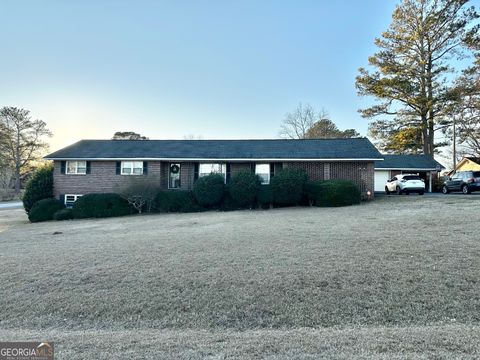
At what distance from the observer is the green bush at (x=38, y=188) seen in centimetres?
1950

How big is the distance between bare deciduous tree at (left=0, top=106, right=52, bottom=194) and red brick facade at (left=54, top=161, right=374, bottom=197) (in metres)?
28.7

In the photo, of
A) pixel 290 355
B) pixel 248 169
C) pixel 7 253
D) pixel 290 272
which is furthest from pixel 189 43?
pixel 290 355

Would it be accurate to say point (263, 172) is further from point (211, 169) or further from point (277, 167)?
point (211, 169)

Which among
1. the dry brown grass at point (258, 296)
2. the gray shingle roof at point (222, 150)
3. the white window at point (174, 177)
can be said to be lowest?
the dry brown grass at point (258, 296)

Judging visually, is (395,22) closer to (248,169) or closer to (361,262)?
(248,169)

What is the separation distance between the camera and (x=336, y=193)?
16.9m

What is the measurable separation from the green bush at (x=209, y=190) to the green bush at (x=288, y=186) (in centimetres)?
314

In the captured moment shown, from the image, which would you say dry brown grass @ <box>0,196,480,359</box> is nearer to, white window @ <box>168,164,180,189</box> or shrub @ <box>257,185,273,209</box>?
shrub @ <box>257,185,273,209</box>

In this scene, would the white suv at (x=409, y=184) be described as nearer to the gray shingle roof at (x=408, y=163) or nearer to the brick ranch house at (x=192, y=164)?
the brick ranch house at (x=192, y=164)

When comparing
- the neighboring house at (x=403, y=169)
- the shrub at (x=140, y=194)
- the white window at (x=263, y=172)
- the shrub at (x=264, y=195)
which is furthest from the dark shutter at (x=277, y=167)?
the neighboring house at (x=403, y=169)

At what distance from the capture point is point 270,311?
4.57 m

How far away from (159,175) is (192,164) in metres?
2.32

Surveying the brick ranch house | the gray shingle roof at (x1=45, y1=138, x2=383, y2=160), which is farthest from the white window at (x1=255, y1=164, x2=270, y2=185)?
the gray shingle roof at (x1=45, y1=138, x2=383, y2=160)

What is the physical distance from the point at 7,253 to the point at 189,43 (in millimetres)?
13932
